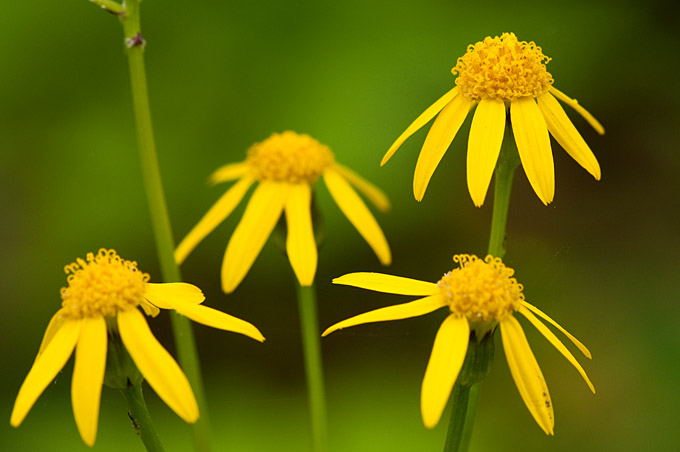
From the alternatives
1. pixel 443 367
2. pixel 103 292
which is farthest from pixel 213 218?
pixel 443 367

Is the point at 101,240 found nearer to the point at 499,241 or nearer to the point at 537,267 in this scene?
the point at 537,267

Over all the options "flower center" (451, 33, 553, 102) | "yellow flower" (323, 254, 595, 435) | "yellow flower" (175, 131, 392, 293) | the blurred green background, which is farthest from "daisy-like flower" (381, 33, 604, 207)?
the blurred green background

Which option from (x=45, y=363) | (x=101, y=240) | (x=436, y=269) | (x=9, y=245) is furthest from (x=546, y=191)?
(x=9, y=245)

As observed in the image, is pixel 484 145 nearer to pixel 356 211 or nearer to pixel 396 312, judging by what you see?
pixel 396 312

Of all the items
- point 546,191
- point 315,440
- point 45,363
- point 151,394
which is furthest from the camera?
point 151,394

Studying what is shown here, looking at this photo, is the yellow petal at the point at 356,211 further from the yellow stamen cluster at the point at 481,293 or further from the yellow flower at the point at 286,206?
the yellow stamen cluster at the point at 481,293

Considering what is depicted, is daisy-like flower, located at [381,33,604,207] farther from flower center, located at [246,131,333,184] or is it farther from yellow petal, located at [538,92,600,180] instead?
flower center, located at [246,131,333,184]
